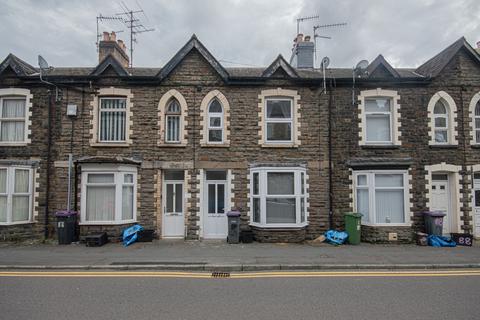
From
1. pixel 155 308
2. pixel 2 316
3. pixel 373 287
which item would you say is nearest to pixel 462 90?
pixel 373 287

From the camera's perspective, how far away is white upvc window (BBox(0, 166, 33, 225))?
41.7ft

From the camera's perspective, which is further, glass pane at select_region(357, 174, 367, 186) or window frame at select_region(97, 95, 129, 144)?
window frame at select_region(97, 95, 129, 144)

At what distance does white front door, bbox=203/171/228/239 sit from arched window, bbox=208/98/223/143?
4.86 feet

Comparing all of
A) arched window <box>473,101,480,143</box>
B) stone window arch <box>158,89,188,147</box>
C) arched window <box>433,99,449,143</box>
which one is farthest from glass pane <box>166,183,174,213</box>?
arched window <box>473,101,480,143</box>

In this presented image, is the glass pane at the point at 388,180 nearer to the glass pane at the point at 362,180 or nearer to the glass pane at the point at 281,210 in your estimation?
the glass pane at the point at 362,180

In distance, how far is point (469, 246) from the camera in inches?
483

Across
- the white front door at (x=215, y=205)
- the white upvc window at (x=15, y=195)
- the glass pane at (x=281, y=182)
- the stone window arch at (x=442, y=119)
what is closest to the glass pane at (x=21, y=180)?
the white upvc window at (x=15, y=195)

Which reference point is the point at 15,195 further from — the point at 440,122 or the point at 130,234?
the point at 440,122

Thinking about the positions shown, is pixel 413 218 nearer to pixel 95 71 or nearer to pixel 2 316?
pixel 2 316

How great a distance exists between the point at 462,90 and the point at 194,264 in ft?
43.5

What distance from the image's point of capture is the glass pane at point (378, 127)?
1409cm

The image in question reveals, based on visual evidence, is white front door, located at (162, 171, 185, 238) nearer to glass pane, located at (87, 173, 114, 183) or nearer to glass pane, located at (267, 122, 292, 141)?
glass pane, located at (87, 173, 114, 183)

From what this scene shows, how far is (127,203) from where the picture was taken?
13188 mm

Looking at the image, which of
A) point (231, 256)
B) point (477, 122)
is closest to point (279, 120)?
point (231, 256)
